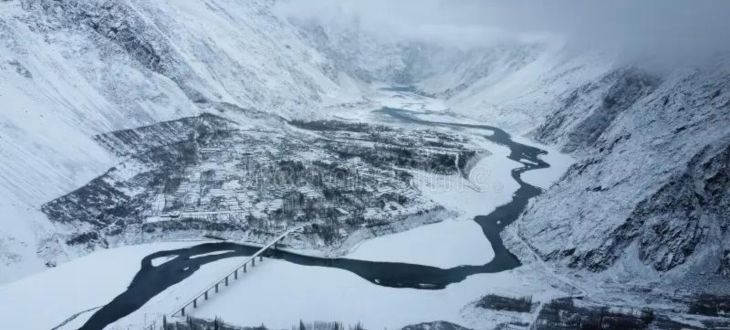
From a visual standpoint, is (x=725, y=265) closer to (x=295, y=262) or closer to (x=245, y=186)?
(x=295, y=262)

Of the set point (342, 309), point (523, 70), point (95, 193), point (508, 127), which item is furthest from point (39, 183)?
point (523, 70)

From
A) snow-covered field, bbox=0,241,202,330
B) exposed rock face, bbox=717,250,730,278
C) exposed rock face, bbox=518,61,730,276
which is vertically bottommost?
snow-covered field, bbox=0,241,202,330

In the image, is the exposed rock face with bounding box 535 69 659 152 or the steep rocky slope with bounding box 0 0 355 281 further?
the exposed rock face with bounding box 535 69 659 152

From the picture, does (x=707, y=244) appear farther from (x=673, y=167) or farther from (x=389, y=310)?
(x=389, y=310)

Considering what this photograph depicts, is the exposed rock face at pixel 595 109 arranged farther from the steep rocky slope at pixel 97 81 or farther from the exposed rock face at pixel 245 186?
the steep rocky slope at pixel 97 81

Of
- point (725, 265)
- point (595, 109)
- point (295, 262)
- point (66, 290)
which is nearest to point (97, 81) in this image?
point (66, 290)

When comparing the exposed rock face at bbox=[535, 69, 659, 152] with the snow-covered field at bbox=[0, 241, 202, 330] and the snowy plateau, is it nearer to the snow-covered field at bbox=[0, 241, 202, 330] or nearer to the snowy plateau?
the snowy plateau

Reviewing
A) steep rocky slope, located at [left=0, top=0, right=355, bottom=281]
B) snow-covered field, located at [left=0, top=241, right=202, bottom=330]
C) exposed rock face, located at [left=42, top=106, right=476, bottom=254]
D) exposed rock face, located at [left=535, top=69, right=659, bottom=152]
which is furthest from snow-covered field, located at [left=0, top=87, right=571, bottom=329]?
exposed rock face, located at [left=535, top=69, right=659, bottom=152]
